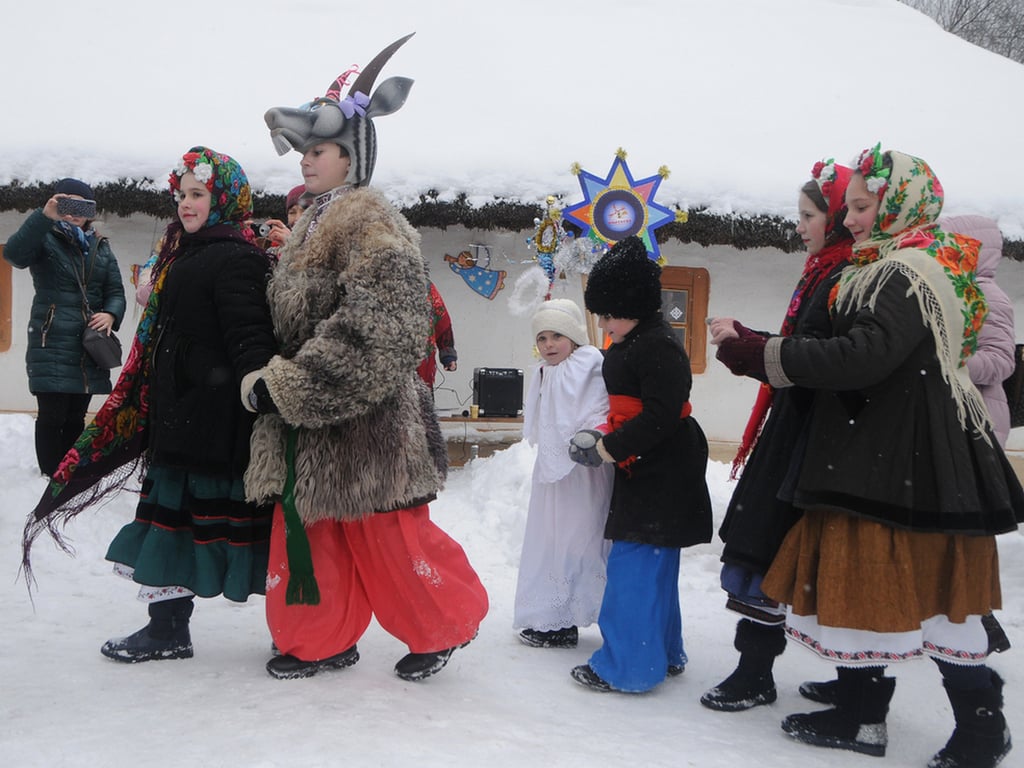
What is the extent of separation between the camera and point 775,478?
109 inches

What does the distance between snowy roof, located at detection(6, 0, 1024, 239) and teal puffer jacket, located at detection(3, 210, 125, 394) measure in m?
2.75

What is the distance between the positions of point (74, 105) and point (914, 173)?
28.1ft

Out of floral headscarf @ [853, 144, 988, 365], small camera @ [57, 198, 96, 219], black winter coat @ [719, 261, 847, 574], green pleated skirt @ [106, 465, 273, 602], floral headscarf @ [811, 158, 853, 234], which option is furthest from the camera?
small camera @ [57, 198, 96, 219]

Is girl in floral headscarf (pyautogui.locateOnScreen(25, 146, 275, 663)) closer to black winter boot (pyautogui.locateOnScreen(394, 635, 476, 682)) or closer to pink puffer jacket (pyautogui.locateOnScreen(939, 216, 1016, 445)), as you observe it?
black winter boot (pyautogui.locateOnScreen(394, 635, 476, 682))

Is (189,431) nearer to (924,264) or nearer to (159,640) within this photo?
(159,640)

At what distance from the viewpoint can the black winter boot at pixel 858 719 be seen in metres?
2.62

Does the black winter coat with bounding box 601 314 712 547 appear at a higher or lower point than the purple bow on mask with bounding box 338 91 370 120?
lower

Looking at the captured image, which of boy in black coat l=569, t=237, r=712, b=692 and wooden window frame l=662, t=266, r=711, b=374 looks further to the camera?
wooden window frame l=662, t=266, r=711, b=374

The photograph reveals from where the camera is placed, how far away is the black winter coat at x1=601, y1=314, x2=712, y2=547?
3104 millimetres

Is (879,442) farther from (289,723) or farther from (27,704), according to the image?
(27,704)

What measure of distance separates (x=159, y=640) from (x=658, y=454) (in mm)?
1776

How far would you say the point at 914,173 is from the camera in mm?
2613

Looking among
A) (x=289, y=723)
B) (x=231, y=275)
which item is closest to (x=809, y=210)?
(x=231, y=275)

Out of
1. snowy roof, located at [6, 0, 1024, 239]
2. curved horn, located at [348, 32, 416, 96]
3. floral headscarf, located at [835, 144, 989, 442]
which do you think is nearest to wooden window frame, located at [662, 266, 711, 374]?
snowy roof, located at [6, 0, 1024, 239]
